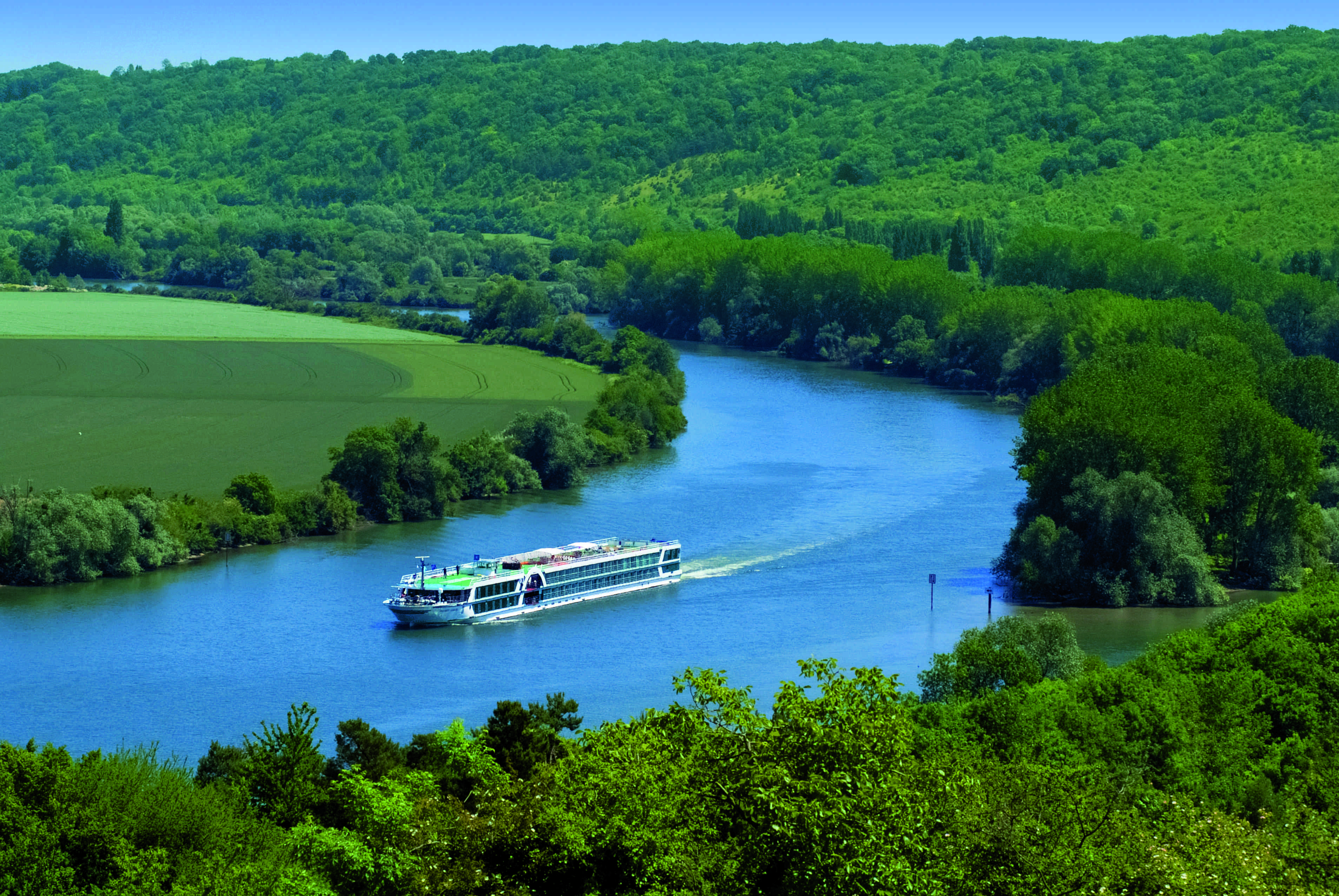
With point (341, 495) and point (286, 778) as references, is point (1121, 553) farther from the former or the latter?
point (286, 778)

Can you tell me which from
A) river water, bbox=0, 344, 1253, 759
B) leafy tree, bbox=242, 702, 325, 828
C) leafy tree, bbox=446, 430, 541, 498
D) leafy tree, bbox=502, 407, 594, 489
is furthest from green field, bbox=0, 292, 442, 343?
leafy tree, bbox=242, 702, 325, 828

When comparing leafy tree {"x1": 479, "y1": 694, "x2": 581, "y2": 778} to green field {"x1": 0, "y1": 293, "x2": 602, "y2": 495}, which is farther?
green field {"x1": 0, "y1": 293, "x2": 602, "y2": 495}

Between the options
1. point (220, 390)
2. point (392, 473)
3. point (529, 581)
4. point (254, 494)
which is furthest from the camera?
point (220, 390)

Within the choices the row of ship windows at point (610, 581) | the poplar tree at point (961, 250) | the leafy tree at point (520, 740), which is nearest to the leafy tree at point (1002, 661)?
the leafy tree at point (520, 740)

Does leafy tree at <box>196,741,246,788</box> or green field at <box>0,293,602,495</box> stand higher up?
green field at <box>0,293,602,495</box>

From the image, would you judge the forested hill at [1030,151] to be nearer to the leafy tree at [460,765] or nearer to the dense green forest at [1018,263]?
the dense green forest at [1018,263]

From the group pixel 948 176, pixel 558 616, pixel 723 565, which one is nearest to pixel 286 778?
pixel 558 616

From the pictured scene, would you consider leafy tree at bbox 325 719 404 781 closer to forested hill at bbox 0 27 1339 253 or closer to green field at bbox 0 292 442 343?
green field at bbox 0 292 442 343

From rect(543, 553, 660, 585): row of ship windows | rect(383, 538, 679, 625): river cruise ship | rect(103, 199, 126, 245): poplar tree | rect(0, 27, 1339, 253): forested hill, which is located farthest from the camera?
rect(103, 199, 126, 245): poplar tree
